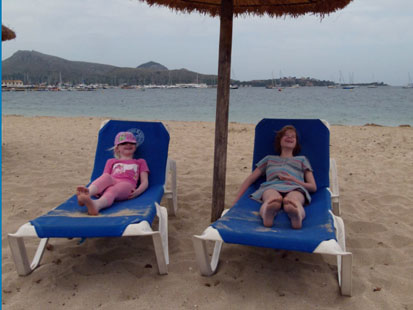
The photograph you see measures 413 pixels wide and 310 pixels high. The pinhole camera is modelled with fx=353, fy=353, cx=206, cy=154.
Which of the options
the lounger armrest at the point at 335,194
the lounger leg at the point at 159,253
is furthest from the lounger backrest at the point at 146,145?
the lounger armrest at the point at 335,194

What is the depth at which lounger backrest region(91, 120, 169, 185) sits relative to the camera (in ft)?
11.9

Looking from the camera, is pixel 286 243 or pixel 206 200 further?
pixel 206 200

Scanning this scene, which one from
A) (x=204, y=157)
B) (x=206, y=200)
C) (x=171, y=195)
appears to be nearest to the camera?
(x=171, y=195)

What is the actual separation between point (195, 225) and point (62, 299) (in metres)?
1.45

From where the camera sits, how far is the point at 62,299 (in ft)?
7.51

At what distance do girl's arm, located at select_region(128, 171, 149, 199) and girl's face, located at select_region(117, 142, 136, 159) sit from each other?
0.91 feet

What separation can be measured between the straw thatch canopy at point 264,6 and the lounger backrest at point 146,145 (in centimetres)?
132

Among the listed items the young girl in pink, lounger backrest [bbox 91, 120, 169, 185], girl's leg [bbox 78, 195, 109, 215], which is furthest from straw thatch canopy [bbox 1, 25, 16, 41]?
girl's leg [bbox 78, 195, 109, 215]

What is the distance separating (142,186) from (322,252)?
1.82 m

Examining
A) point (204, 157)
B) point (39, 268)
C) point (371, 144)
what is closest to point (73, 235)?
point (39, 268)

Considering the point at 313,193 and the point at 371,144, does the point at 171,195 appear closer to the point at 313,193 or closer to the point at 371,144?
the point at 313,193

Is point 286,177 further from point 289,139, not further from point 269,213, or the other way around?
point 269,213

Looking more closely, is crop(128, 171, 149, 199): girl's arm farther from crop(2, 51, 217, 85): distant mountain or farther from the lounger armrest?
crop(2, 51, 217, 85): distant mountain

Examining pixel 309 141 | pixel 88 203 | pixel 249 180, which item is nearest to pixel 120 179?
pixel 88 203
